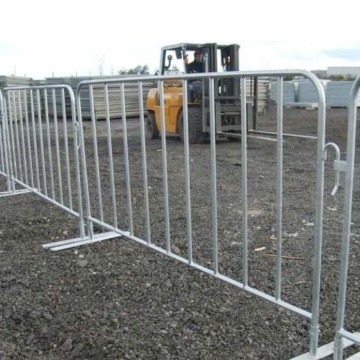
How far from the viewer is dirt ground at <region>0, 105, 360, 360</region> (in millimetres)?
2887

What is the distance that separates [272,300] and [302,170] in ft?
18.5

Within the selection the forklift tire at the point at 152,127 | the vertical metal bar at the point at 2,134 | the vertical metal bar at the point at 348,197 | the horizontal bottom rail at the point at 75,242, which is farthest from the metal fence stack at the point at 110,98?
the vertical metal bar at the point at 348,197

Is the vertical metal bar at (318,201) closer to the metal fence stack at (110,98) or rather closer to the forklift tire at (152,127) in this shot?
the forklift tire at (152,127)

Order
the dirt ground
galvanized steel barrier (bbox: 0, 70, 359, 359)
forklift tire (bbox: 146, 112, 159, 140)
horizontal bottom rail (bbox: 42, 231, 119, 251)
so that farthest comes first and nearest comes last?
1. forklift tire (bbox: 146, 112, 159, 140)
2. horizontal bottom rail (bbox: 42, 231, 119, 251)
3. the dirt ground
4. galvanized steel barrier (bbox: 0, 70, 359, 359)

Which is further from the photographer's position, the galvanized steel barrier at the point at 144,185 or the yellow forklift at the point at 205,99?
the yellow forklift at the point at 205,99

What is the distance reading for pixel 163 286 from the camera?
365 centimetres

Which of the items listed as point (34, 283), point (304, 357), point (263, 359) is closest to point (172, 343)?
point (263, 359)

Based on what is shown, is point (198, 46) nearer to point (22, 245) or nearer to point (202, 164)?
point (202, 164)

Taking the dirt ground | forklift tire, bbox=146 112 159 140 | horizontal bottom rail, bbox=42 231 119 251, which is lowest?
the dirt ground

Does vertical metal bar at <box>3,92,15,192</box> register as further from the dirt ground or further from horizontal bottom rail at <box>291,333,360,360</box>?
horizontal bottom rail at <box>291,333,360,360</box>

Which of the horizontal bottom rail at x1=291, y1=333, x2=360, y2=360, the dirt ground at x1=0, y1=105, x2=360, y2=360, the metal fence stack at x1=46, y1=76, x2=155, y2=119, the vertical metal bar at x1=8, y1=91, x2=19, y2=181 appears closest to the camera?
the horizontal bottom rail at x1=291, y1=333, x2=360, y2=360

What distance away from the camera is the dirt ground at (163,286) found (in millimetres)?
2887

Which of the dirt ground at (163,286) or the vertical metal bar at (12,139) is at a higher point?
the vertical metal bar at (12,139)

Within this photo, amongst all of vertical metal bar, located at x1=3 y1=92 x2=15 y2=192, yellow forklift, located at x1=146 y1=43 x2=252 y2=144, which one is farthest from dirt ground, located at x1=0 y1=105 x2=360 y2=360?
yellow forklift, located at x1=146 y1=43 x2=252 y2=144
